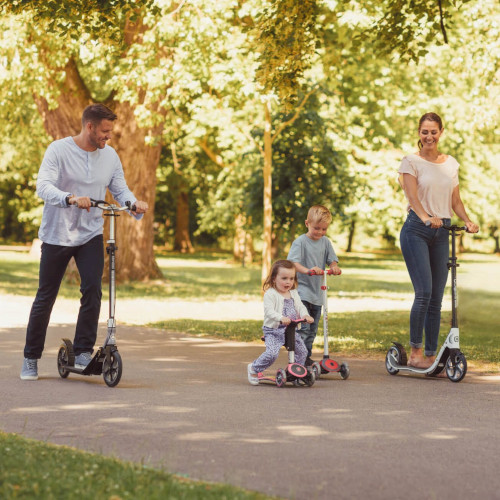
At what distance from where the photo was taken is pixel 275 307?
8.31 metres

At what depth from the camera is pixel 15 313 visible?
15.0 metres

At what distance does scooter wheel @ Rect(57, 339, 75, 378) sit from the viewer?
27.3ft

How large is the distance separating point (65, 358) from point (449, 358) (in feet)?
10.1

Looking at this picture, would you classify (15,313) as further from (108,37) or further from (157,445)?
(157,445)

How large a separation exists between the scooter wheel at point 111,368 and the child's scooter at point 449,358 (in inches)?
96.0

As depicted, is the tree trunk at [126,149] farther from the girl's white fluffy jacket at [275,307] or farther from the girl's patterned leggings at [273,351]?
the girl's patterned leggings at [273,351]

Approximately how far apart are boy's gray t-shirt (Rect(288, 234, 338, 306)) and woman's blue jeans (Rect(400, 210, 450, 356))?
65 centimetres

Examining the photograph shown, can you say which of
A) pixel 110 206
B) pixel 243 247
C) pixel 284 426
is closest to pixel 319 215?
pixel 110 206

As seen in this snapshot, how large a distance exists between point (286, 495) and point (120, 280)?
1987 centimetres

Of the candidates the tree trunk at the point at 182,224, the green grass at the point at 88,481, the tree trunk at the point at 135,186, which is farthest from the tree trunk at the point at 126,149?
the tree trunk at the point at 182,224

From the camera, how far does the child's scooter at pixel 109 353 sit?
26.0 feet

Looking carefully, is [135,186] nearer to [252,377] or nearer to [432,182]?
[432,182]

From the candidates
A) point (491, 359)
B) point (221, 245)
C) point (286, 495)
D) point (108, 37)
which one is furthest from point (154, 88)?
point (221, 245)

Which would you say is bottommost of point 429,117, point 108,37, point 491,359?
point 491,359
